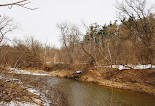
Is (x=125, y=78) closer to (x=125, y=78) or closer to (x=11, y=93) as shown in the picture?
(x=125, y=78)

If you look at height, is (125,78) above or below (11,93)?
below

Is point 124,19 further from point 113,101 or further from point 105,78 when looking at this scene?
point 113,101

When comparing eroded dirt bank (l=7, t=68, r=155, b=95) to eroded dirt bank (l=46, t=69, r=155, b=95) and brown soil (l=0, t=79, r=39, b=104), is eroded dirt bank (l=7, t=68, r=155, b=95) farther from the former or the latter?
brown soil (l=0, t=79, r=39, b=104)

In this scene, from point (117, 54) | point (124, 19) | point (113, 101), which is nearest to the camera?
point (113, 101)

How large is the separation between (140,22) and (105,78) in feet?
30.6

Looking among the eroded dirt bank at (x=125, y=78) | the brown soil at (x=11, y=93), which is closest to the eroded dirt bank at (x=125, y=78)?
the eroded dirt bank at (x=125, y=78)

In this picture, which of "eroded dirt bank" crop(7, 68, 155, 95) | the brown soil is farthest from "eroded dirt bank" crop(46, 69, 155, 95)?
the brown soil

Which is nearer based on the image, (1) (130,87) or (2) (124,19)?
(1) (130,87)

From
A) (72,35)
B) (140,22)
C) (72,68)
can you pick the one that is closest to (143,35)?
(140,22)

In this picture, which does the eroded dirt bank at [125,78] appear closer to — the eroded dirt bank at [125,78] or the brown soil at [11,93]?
the eroded dirt bank at [125,78]

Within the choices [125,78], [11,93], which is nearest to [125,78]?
[125,78]

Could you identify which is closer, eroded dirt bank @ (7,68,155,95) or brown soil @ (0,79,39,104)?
brown soil @ (0,79,39,104)

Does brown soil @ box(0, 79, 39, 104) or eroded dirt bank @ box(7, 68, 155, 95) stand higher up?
brown soil @ box(0, 79, 39, 104)

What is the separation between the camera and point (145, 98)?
28.7ft
